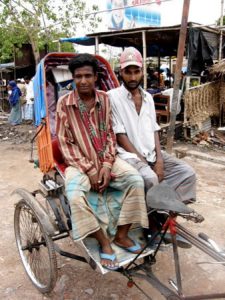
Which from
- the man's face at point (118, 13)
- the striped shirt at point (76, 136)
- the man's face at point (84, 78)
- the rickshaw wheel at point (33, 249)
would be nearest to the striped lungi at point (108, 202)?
the striped shirt at point (76, 136)

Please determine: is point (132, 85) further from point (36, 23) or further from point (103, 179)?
point (36, 23)

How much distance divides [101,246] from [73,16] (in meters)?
10.2

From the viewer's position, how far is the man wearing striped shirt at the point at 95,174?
7.34 ft

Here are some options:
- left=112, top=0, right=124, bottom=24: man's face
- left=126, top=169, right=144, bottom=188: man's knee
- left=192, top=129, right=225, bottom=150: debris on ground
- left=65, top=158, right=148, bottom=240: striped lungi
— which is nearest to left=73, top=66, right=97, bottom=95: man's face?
left=65, top=158, right=148, bottom=240: striped lungi

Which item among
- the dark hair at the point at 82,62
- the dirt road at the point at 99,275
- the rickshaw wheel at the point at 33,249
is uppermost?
the dark hair at the point at 82,62

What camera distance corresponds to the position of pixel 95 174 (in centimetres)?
244

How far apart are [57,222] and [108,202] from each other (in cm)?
46

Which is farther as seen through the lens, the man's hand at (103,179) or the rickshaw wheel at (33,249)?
the rickshaw wheel at (33,249)

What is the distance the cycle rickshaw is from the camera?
194 centimetres

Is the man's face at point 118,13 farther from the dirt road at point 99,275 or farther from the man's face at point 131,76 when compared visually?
the man's face at point 131,76

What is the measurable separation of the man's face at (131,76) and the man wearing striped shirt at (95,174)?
0.24 meters

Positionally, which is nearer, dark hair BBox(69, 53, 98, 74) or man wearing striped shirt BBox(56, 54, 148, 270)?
man wearing striped shirt BBox(56, 54, 148, 270)

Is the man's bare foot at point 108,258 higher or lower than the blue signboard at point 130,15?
lower

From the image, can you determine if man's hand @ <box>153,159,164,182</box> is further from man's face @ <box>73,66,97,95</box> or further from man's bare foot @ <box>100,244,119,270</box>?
man's face @ <box>73,66,97,95</box>
